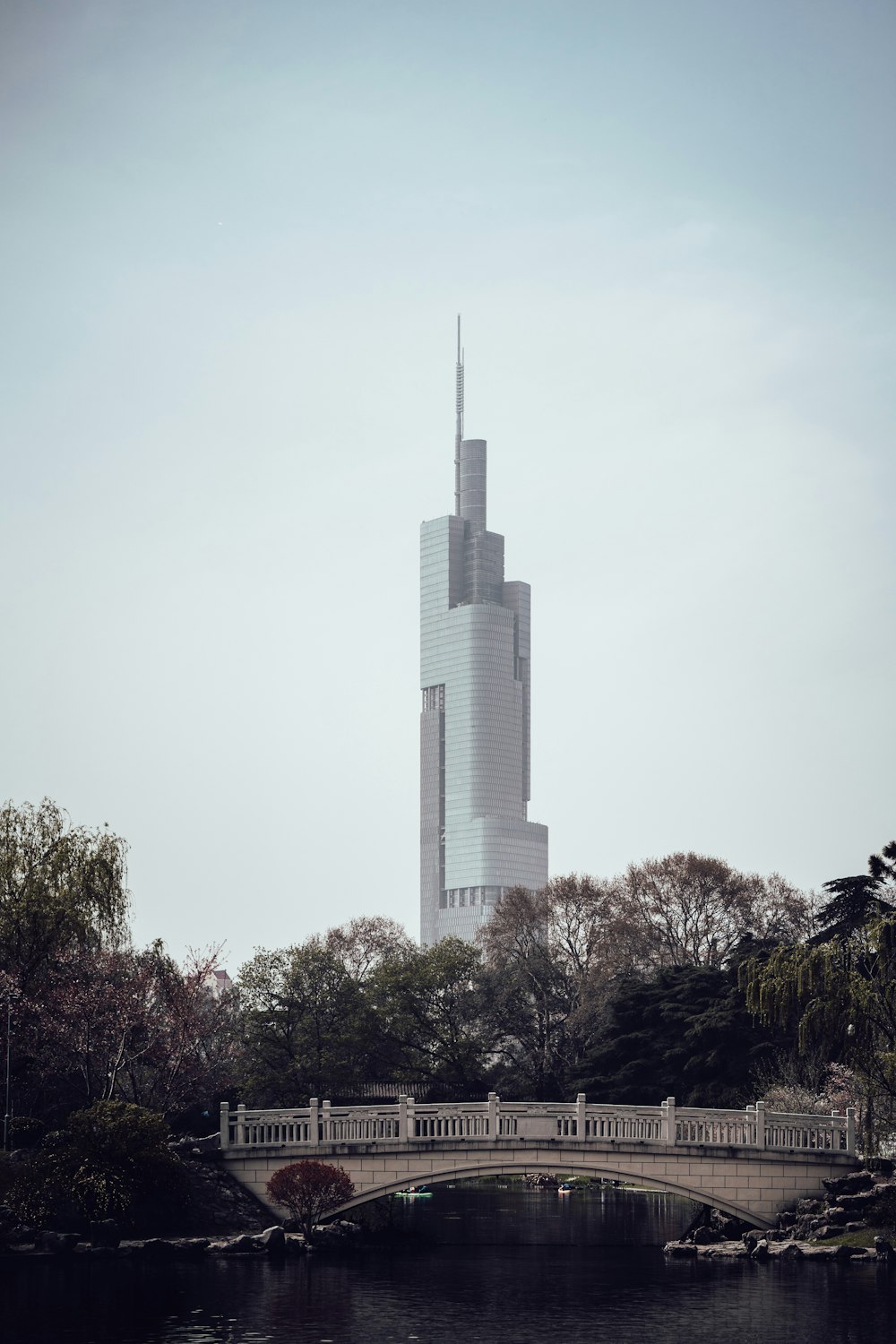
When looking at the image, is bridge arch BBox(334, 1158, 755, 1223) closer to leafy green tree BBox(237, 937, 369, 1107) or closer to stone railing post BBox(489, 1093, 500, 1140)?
stone railing post BBox(489, 1093, 500, 1140)

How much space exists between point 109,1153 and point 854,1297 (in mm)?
18836

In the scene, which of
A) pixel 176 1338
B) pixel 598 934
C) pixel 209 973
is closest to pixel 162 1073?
pixel 209 973

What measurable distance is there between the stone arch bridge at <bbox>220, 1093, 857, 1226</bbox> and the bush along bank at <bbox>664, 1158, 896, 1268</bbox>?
556 mm

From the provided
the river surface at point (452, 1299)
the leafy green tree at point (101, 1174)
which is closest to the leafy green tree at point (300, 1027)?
the river surface at point (452, 1299)

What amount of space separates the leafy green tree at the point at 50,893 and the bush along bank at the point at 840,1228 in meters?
21.0

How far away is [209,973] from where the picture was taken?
173 feet

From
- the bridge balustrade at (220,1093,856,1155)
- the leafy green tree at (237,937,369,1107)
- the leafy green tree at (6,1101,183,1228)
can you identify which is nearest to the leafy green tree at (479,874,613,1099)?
the leafy green tree at (237,937,369,1107)

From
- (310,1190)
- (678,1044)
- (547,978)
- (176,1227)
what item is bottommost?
(176,1227)

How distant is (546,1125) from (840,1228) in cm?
781

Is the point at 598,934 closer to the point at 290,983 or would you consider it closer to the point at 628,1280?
the point at 290,983

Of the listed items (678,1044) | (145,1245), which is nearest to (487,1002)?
(678,1044)

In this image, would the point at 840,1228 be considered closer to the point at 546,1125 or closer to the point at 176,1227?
the point at 546,1125

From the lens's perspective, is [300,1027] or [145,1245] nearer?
[145,1245]

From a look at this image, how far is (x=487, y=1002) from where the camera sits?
7238 cm
